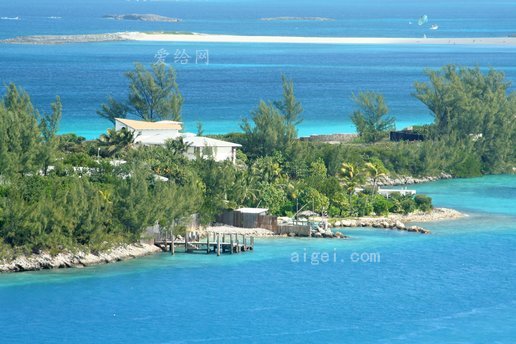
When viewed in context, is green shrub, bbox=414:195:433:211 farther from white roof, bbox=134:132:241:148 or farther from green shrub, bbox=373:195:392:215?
white roof, bbox=134:132:241:148

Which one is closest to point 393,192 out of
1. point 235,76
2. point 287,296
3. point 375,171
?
point 375,171

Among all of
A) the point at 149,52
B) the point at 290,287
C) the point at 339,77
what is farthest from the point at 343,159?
the point at 149,52

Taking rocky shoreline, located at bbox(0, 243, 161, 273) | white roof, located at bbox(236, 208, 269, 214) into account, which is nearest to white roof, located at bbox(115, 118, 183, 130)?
white roof, located at bbox(236, 208, 269, 214)

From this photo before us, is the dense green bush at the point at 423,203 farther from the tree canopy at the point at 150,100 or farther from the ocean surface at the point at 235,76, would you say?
the ocean surface at the point at 235,76

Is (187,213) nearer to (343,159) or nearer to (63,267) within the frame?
(63,267)

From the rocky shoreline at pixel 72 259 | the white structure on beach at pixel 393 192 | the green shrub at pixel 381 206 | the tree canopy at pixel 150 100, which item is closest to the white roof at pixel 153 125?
the tree canopy at pixel 150 100
